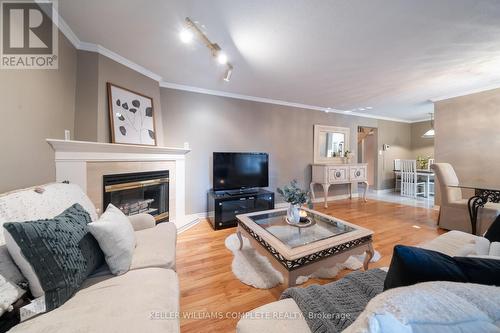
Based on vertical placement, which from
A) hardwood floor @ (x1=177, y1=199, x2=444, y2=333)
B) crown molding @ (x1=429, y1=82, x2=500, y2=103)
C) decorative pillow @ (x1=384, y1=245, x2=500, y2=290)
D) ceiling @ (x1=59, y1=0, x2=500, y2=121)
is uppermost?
crown molding @ (x1=429, y1=82, x2=500, y2=103)

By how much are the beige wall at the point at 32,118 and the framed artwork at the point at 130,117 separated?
1.22 feet

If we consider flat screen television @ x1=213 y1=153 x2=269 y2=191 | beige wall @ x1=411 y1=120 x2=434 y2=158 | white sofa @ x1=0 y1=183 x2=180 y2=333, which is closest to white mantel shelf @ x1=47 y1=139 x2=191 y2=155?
white sofa @ x1=0 y1=183 x2=180 y2=333

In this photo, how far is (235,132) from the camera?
353 cm

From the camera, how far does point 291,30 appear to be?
1.74 metres

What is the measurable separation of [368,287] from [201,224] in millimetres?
2563

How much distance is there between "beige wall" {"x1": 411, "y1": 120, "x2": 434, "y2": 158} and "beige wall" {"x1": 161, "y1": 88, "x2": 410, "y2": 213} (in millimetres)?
2894

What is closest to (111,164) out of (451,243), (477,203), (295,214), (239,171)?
(239,171)

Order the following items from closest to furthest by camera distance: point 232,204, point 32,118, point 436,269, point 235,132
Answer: point 436,269 → point 32,118 → point 232,204 → point 235,132

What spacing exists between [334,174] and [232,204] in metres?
2.55

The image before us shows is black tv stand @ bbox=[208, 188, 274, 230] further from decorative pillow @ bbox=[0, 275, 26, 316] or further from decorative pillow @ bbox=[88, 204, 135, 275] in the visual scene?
decorative pillow @ bbox=[0, 275, 26, 316]

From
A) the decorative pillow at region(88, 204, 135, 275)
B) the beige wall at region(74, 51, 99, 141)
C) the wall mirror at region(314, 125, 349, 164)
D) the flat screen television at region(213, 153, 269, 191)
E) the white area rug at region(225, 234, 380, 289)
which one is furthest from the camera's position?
the wall mirror at region(314, 125, 349, 164)

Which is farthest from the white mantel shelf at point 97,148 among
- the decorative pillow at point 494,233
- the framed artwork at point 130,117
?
the decorative pillow at point 494,233

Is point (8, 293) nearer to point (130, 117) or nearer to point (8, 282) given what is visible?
point (8, 282)

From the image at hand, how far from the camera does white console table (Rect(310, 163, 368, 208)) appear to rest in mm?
4031
